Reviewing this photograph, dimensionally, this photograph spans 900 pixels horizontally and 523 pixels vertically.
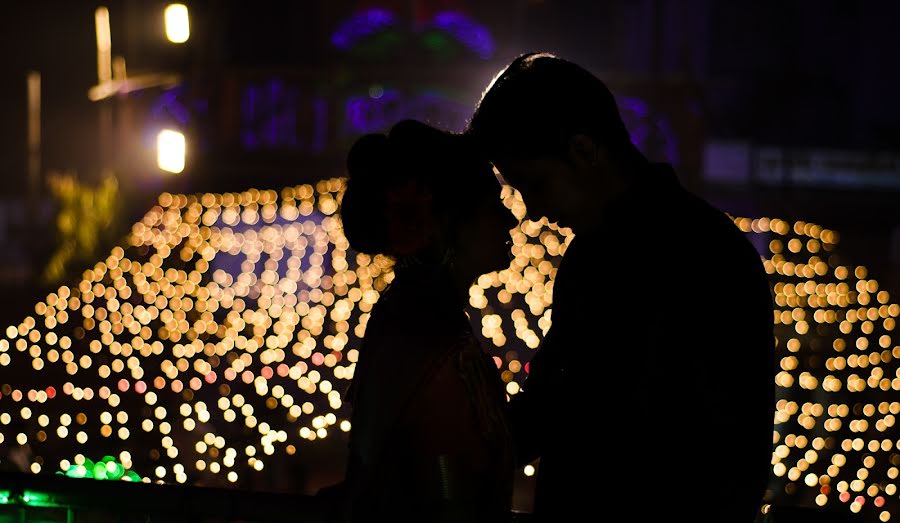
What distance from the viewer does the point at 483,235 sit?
212 cm

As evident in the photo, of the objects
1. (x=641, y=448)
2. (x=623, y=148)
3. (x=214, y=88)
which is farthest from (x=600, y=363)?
(x=214, y=88)

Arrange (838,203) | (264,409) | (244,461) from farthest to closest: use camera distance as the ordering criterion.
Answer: (838,203)
(264,409)
(244,461)

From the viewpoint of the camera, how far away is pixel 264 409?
9.03 meters

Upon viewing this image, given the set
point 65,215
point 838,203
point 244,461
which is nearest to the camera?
point 244,461

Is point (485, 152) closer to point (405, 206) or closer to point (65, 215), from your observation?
point (405, 206)

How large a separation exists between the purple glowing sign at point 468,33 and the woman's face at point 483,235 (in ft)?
44.5

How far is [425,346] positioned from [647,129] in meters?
10.8

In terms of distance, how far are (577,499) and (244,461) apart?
21.8ft

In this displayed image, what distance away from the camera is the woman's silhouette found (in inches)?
74.4

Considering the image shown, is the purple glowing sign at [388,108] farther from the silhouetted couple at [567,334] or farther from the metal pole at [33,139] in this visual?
the metal pole at [33,139]

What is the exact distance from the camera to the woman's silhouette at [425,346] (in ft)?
6.20

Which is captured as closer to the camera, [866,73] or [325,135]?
[325,135]

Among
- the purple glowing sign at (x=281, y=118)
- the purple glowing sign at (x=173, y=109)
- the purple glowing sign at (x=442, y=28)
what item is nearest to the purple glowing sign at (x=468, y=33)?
the purple glowing sign at (x=442, y=28)

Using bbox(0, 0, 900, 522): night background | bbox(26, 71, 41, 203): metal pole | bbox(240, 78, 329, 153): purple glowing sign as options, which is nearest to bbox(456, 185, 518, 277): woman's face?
bbox(0, 0, 900, 522): night background
